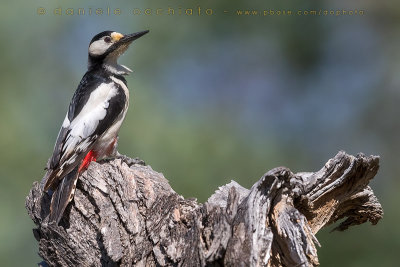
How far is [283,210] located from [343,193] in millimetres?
685

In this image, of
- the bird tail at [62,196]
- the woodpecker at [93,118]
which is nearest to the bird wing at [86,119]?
the woodpecker at [93,118]

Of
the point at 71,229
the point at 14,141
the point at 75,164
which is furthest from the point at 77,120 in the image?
the point at 14,141

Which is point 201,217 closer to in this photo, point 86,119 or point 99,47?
point 86,119

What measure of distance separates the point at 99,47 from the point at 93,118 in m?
1.07

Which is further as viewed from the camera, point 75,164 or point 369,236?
point 369,236

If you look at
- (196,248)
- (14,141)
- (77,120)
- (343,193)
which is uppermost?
(14,141)

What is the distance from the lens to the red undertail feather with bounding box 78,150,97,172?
5.38 m

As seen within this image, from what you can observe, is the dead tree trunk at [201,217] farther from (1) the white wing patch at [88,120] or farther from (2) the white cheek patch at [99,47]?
(2) the white cheek patch at [99,47]

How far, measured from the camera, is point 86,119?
19.3 feet

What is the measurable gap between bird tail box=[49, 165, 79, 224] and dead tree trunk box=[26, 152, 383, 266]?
0.20 feet

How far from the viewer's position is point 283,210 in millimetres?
4180

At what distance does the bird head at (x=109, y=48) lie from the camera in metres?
6.64

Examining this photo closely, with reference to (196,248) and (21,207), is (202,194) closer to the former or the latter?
(21,207)

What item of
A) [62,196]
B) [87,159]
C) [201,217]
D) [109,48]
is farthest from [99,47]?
[201,217]
